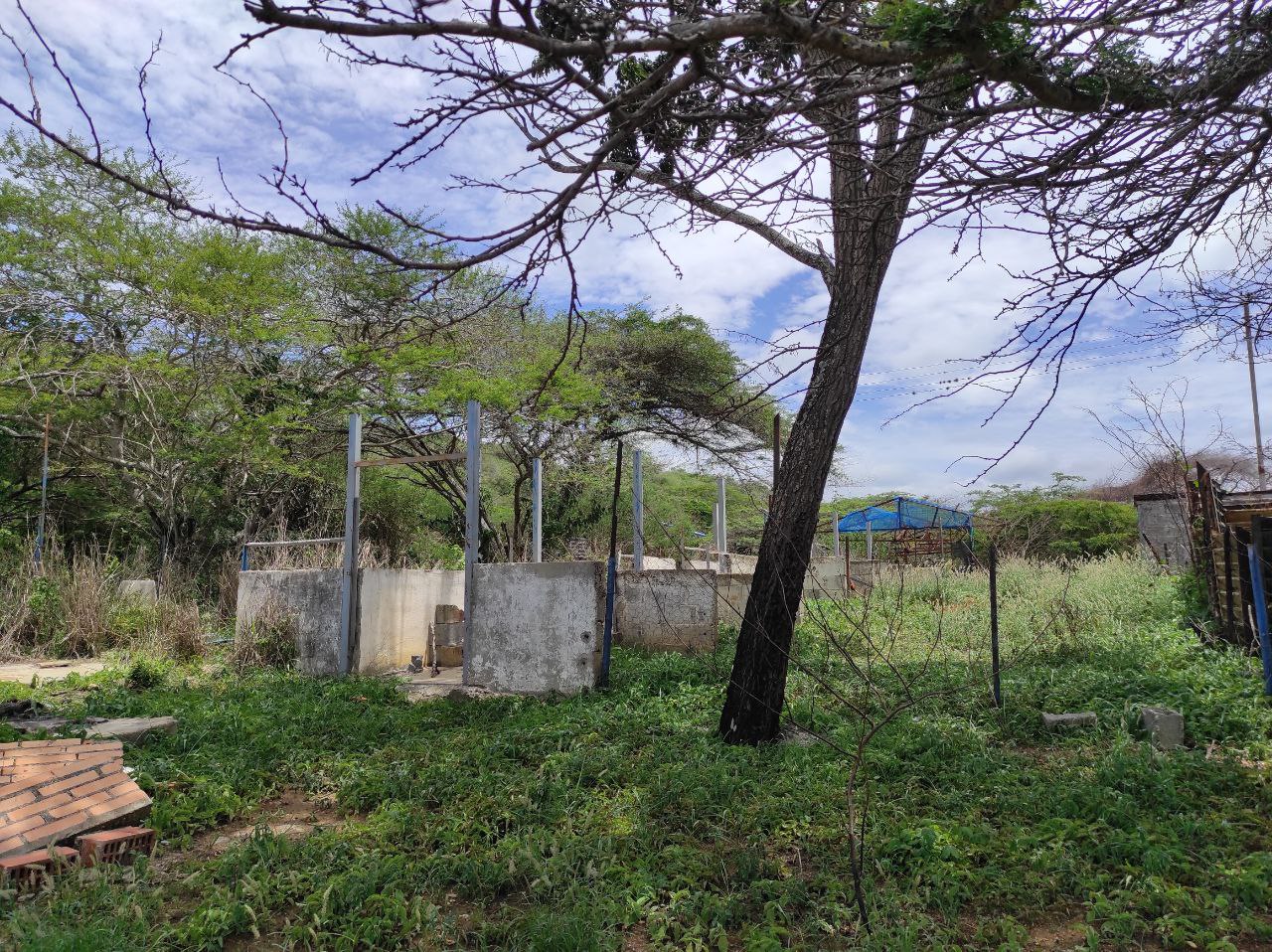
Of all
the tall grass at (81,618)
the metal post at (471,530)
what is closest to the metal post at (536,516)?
the metal post at (471,530)

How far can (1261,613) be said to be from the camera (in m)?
6.13

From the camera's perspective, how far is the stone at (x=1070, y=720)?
18.6 ft

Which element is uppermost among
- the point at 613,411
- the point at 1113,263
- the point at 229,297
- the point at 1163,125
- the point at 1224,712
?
the point at 229,297

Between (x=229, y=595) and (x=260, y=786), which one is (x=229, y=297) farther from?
(x=260, y=786)

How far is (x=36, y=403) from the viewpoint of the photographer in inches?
526

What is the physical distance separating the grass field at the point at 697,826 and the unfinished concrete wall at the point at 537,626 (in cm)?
70

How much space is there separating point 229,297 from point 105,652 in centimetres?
588

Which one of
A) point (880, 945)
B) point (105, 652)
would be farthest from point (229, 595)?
point (880, 945)

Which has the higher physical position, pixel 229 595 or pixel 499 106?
pixel 499 106

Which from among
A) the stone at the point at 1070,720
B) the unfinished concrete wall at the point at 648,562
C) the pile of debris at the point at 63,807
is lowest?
the pile of debris at the point at 63,807

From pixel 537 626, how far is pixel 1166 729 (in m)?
5.15

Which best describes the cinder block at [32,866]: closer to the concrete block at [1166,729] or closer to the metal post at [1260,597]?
the concrete block at [1166,729]

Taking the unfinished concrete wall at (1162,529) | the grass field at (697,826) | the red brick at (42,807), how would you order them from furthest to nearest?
the unfinished concrete wall at (1162,529)
the red brick at (42,807)
the grass field at (697,826)

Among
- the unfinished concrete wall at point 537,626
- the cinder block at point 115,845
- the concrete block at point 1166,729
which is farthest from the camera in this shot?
the unfinished concrete wall at point 537,626
